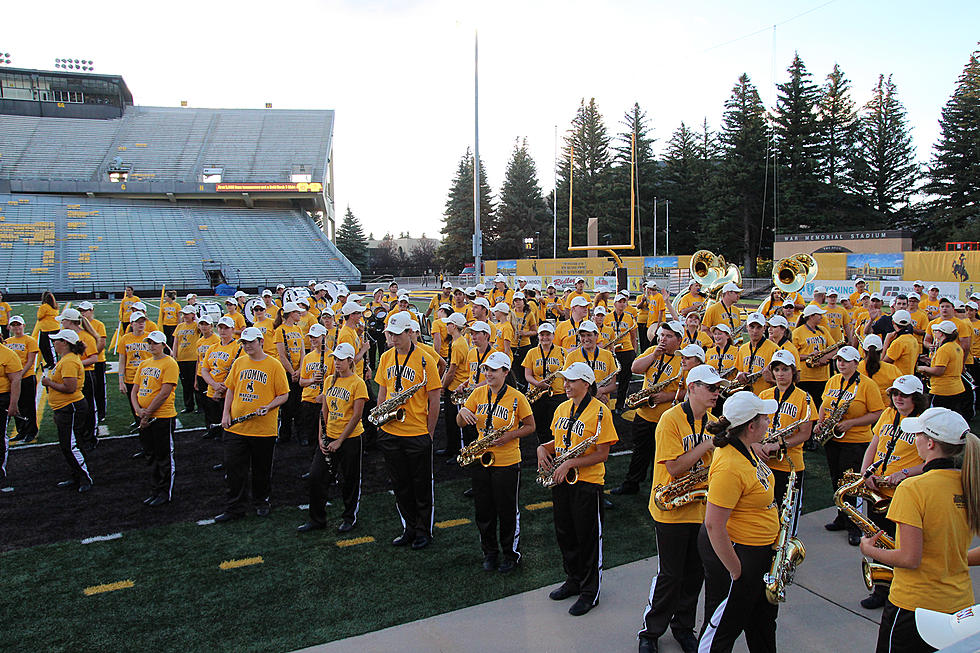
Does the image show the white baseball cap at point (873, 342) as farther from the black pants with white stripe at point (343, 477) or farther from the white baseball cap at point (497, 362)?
the black pants with white stripe at point (343, 477)

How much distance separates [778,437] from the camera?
5008mm

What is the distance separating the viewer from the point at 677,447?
3859mm

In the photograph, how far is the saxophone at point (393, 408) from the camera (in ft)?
17.8

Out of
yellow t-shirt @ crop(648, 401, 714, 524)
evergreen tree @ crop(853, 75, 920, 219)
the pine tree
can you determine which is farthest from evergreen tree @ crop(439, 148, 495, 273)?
yellow t-shirt @ crop(648, 401, 714, 524)

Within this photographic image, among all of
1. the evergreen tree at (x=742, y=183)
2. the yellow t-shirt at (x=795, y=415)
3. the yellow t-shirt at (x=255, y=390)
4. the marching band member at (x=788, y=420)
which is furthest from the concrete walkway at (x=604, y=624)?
the evergreen tree at (x=742, y=183)

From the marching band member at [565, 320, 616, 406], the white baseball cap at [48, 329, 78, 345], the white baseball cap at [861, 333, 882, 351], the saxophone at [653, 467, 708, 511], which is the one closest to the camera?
the saxophone at [653, 467, 708, 511]

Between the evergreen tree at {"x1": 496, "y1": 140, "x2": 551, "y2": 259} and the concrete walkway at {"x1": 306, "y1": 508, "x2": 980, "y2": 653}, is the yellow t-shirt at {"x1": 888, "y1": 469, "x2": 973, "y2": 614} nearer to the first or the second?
the concrete walkway at {"x1": 306, "y1": 508, "x2": 980, "y2": 653}

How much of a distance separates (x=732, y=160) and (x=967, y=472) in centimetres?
5422

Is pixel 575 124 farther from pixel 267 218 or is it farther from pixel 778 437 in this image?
pixel 778 437

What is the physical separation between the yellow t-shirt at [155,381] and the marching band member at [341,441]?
1.83 metres

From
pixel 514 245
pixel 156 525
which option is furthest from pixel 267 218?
pixel 156 525

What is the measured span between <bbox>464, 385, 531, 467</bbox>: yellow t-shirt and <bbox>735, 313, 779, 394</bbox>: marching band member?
2.84 meters

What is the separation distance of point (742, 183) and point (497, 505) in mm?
52381

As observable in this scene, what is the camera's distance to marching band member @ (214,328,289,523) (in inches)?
240
